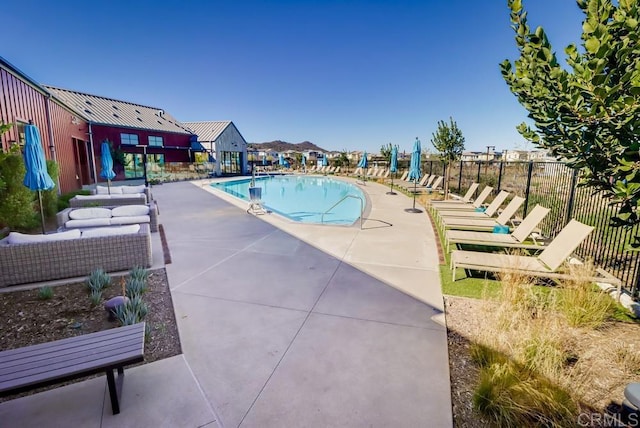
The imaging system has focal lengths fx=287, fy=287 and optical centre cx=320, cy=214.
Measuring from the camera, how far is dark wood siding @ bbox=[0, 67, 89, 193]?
22.9ft

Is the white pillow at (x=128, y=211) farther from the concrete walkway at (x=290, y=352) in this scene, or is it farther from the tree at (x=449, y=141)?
the tree at (x=449, y=141)

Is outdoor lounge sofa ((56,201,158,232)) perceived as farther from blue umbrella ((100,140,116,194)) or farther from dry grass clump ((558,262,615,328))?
dry grass clump ((558,262,615,328))

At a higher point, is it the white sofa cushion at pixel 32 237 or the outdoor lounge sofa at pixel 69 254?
the white sofa cushion at pixel 32 237

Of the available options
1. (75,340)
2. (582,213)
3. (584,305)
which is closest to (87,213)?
(75,340)

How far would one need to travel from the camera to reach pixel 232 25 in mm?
14586

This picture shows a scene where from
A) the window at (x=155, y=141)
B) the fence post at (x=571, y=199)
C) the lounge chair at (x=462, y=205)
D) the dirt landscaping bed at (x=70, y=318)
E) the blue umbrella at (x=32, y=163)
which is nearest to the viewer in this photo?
the dirt landscaping bed at (x=70, y=318)

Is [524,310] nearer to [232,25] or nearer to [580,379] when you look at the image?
[580,379]

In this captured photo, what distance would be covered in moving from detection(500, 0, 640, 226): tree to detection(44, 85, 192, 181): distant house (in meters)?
22.0

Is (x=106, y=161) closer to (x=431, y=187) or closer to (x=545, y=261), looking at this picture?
(x=545, y=261)

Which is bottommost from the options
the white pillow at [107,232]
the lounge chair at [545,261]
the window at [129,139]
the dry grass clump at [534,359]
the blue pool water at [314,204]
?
the blue pool water at [314,204]

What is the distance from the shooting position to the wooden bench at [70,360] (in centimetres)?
169

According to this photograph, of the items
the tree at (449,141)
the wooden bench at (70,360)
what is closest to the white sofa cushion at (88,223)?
the wooden bench at (70,360)

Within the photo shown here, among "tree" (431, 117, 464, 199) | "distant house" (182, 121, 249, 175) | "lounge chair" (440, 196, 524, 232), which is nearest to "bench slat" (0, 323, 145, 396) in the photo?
"lounge chair" (440, 196, 524, 232)

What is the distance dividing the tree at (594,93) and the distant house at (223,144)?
2806cm
